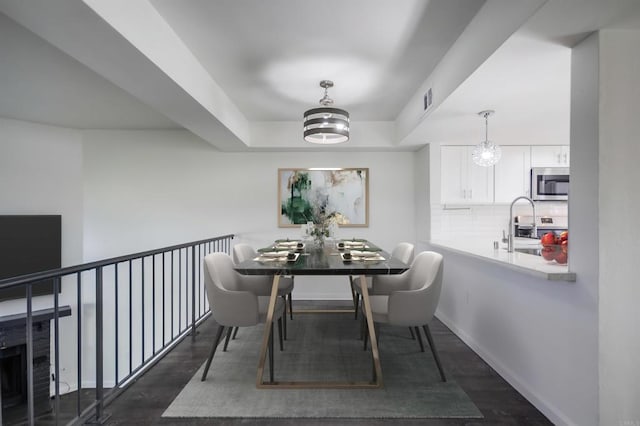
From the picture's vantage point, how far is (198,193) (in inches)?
182

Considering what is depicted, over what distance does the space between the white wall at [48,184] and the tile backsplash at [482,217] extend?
499 centimetres

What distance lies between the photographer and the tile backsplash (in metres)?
4.36

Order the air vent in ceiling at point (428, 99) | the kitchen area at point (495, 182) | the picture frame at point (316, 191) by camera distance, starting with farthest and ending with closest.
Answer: the picture frame at point (316, 191), the kitchen area at point (495, 182), the air vent in ceiling at point (428, 99)

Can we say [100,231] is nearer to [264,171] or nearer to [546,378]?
[264,171]

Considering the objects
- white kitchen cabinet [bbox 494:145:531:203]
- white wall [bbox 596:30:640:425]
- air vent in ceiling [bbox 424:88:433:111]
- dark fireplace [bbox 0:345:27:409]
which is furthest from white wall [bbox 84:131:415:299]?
white wall [bbox 596:30:640:425]

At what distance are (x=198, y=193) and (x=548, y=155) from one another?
4.73m

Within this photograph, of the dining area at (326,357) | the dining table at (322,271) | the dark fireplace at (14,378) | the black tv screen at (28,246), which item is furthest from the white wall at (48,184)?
the dining table at (322,271)

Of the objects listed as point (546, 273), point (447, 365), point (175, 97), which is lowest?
point (447, 365)

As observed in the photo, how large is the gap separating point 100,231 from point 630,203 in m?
5.41

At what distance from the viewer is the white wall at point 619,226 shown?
1.55 m

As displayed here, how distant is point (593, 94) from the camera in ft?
5.21

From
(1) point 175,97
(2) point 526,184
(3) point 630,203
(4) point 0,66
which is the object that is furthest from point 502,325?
(4) point 0,66

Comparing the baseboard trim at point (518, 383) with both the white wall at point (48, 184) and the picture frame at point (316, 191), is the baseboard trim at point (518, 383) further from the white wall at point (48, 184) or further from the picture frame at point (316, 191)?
the white wall at point (48, 184)

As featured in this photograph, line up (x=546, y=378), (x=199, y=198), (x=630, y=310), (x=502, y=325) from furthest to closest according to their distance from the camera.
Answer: (x=199, y=198)
(x=502, y=325)
(x=546, y=378)
(x=630, y=310)
